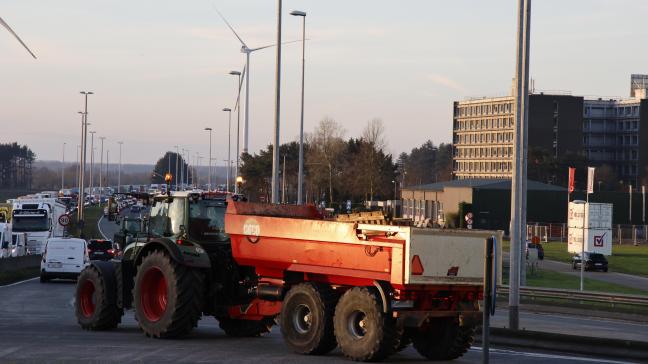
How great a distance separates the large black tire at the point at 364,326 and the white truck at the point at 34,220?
52542 mm

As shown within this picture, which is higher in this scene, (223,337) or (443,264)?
(443,264)

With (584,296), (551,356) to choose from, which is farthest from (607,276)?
(551,356)

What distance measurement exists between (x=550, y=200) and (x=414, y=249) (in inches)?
4369

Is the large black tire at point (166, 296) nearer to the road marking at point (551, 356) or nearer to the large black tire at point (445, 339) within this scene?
the large black tire at point (445, 339)

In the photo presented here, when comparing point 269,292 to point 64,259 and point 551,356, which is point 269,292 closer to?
point 551,356

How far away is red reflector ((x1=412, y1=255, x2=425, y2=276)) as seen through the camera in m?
15.5

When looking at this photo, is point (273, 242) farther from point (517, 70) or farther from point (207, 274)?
point (517, 70)

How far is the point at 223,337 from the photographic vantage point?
2014 cm

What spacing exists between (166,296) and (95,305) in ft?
8.38

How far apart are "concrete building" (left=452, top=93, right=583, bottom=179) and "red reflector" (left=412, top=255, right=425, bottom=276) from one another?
149 m

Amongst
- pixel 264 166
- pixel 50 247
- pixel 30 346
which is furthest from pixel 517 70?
pixel 264 166

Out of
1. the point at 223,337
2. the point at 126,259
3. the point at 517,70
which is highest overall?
the point at 517,70

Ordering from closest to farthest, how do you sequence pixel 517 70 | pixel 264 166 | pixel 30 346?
pixel 30 346 < pixel 517 70 < pixel 264 166

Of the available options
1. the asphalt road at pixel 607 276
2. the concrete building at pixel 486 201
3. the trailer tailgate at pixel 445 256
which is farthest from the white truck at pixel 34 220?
the concrete building at pixel 486 201
